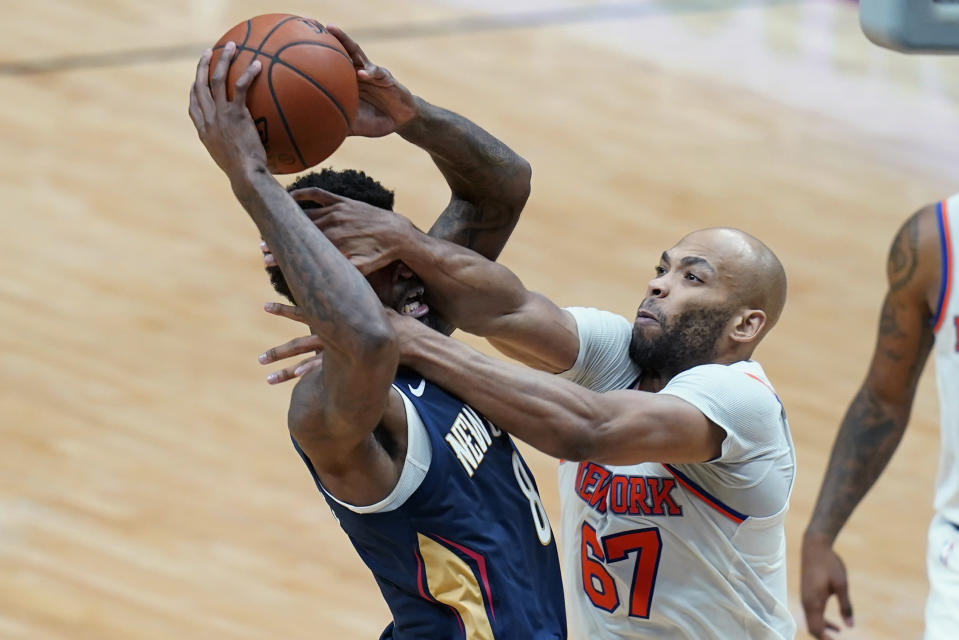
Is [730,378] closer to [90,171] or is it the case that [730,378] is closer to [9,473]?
[9,473]

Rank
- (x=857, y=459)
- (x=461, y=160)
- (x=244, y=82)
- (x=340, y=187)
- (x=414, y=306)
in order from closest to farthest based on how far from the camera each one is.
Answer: (x=244, y=82)
(x=340, y=187)
(x=414, y=306)
(x=461, y=160)
(x=857, y=459)

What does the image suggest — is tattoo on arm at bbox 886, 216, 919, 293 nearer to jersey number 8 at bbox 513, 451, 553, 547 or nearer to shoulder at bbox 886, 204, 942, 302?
shoulder at bbox 886, 204, 942, 302

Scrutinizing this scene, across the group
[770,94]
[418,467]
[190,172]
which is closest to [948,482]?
[418,467]

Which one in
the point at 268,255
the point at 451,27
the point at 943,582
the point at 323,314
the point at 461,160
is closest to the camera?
the point at 323,314

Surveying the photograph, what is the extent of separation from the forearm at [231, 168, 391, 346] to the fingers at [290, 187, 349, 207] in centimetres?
22

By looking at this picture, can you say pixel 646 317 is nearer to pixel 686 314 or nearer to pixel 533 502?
pixel 686 314

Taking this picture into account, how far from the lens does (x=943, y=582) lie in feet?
11.3

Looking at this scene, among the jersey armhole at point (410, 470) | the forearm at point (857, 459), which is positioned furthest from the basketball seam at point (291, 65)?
the forearm at point (857, 459)

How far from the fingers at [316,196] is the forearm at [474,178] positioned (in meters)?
0.42

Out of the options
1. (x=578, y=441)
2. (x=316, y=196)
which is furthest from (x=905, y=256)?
(x=316, y=196)

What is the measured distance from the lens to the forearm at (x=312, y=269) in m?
2.41

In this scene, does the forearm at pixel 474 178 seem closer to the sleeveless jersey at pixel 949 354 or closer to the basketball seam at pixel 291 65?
the basketball seam at pixel 291 65

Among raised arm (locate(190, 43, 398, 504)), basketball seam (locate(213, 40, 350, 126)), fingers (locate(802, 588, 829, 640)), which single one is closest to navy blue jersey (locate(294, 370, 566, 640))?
raised arm (locate(190, 43, 398, 504))

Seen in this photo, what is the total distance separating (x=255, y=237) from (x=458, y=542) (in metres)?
5.10
